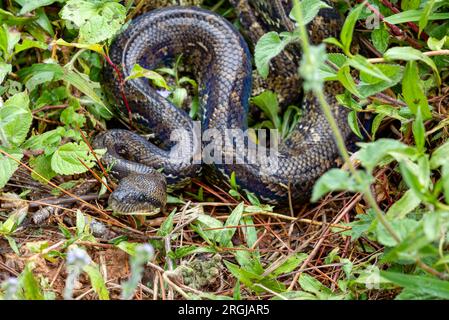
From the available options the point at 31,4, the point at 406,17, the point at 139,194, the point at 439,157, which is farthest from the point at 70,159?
the point at 406,17

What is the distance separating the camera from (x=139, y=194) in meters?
4.21

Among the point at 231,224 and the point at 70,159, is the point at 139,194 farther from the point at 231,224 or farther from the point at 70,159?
the point at 231,224

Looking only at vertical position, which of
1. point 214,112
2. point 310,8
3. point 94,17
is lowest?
point 214,112

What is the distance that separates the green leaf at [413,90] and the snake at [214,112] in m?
1.00

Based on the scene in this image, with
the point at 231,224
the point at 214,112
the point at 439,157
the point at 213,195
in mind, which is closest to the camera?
the point at 439,157

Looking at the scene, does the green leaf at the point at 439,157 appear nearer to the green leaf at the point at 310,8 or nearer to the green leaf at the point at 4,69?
the green leaf at the point at 310,8

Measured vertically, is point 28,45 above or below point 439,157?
below

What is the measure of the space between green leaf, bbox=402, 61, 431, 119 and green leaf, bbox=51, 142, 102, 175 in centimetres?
205

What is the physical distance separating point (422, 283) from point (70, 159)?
7.46 feet

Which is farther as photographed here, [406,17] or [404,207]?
[406,17]

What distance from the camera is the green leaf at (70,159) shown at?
13.1 ft
